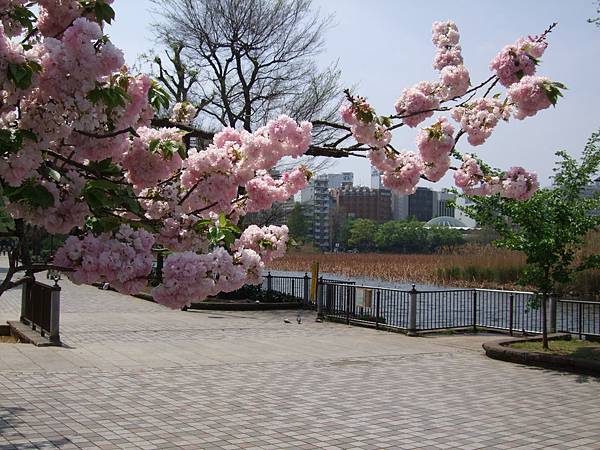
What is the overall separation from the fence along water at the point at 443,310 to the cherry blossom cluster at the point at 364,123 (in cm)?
1046

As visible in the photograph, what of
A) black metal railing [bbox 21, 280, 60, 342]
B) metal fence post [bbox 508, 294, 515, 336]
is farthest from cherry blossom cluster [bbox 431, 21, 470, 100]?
metal fence post [bbox 508, 294, 515, 336]

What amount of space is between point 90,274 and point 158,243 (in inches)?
36.8

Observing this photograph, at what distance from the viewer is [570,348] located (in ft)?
42.5

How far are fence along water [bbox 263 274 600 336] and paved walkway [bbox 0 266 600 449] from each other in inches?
75.5

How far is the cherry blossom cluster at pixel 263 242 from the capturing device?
4.34 m

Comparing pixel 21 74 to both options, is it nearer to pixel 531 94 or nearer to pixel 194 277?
pixel 194 277

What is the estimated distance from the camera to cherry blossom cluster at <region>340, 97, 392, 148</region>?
4781 mm

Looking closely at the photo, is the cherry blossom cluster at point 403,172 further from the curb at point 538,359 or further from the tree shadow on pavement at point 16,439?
the curb at point 538,359

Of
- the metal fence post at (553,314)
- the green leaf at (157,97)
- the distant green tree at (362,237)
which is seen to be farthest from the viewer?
the distant green tree at (362,237)

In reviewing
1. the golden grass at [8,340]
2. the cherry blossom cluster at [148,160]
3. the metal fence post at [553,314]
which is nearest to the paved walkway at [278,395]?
the golden grass at [8,340]

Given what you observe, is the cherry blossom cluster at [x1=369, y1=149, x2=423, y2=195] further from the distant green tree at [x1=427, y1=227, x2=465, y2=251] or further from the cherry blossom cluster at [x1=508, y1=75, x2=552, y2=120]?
the distant green tree at [x1=427, y1=227, x2=465, y2=251]

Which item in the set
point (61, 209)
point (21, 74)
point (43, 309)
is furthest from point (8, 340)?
point (21, 74)

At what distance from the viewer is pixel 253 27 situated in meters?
24.7

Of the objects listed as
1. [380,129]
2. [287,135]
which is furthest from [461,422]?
[287,135]
